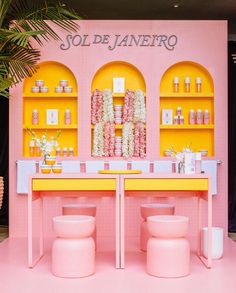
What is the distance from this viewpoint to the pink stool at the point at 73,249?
3.91 m

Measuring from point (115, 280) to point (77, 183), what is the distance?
2.93 feet

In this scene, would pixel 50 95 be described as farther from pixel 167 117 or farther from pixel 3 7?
pixel 167 117

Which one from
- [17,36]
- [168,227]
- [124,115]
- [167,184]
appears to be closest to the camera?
[168,227]

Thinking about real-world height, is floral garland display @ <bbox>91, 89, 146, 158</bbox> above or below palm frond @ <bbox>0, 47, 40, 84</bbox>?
below

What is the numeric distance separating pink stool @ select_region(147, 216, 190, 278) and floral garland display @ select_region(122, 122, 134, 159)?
2115 mm

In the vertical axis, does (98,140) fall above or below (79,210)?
above

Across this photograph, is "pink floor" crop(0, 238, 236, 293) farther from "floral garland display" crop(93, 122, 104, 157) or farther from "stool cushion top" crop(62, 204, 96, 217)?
"floral garland display" crop(93, 122, 104, 157)

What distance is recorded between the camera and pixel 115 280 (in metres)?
3.83

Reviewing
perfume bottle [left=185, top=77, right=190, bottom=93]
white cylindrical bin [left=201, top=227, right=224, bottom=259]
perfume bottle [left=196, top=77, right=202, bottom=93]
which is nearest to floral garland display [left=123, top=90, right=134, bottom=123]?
perfume bottle [left=185, top=77, right=190, bottom=93]

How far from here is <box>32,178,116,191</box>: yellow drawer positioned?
13.8ft

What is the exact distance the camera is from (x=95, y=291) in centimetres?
352

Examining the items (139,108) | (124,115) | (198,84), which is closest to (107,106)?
(124,115)

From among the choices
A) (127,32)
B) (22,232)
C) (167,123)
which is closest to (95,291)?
(22,232)

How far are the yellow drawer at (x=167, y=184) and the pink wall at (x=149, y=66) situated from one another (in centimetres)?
183
